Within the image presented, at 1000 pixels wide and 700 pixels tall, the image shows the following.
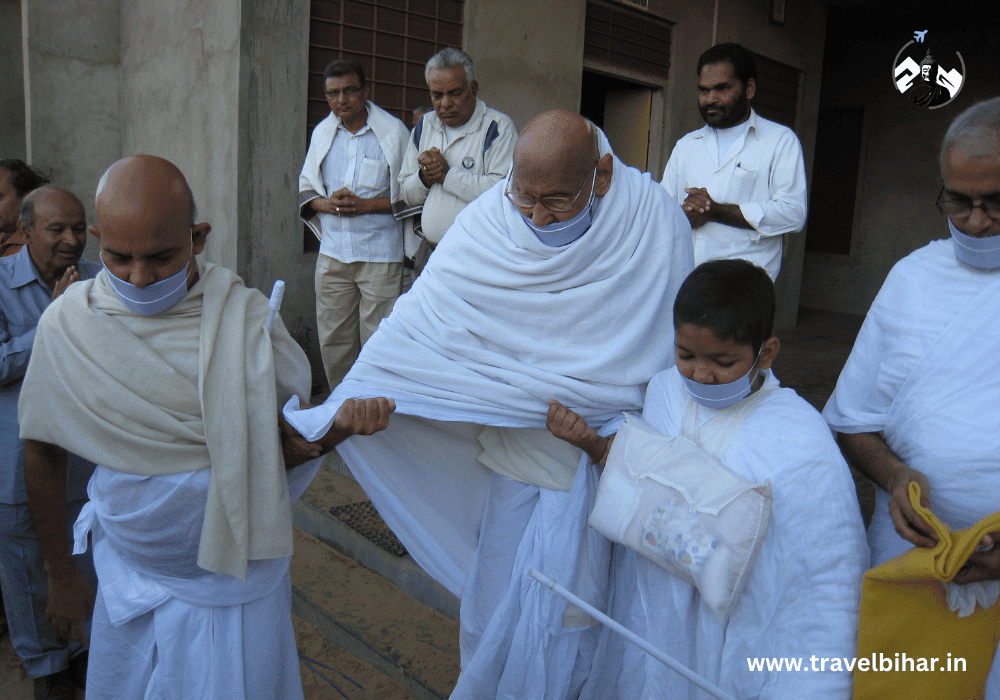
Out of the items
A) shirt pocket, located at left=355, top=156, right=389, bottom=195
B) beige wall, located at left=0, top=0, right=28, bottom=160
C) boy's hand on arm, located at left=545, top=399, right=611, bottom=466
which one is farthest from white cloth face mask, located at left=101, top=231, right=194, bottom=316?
beige wall, located at left=0, top=0, right=28, bottom=160

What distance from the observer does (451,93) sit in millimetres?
4094

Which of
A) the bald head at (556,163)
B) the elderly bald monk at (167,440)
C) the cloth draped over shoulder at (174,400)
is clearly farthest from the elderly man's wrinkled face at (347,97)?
the cloth draped over shoulder at (174,400)

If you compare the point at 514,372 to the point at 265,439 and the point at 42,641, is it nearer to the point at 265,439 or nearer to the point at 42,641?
the point at 265,439

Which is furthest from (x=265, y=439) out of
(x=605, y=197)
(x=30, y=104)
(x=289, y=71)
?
(x=30, y=104)

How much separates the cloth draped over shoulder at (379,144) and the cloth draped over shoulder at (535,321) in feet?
8.55

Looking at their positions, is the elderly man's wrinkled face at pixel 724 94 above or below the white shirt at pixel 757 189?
above

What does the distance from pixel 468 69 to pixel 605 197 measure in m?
2.37

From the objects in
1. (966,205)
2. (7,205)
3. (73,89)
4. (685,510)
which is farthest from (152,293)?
(73,89)

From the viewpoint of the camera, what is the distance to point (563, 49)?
660 centimetres

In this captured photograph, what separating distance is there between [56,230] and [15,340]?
1.35 feet

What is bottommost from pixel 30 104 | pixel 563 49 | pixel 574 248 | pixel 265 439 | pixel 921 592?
pixel 921 592

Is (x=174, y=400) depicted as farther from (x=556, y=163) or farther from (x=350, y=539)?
(x=350, y=539)

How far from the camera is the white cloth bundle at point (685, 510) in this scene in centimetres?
157

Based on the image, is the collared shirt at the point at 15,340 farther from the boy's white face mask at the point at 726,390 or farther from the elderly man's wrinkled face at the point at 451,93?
the boy's white face mask at the point at 726,390
